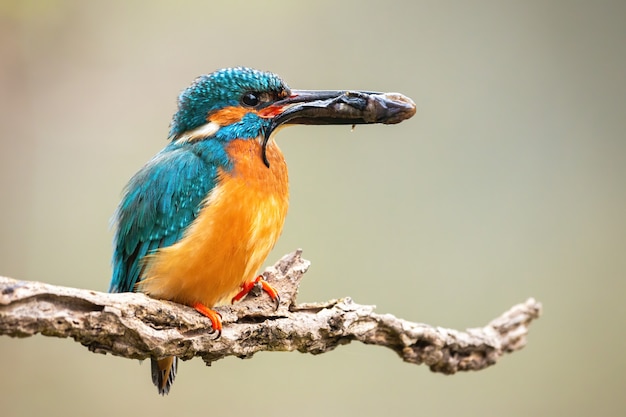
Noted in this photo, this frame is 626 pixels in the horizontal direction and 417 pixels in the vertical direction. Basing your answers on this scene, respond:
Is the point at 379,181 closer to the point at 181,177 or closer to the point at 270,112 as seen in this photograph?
the point at 270,112

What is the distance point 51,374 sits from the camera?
392 cm

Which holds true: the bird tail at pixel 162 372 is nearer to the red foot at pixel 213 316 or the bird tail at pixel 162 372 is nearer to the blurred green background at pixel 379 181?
the red foot at pixel 213 316

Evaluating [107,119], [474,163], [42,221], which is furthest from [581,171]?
[42,221]

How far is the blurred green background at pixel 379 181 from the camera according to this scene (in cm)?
399

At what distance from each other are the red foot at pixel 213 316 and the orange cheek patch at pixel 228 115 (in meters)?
0.62

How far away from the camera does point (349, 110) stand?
2316 mm

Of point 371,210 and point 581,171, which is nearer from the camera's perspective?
point 371,210

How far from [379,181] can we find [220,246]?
2304 millimetres

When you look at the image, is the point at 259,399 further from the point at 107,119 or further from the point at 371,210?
the point at 107,119

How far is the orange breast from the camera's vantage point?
2.20 metres

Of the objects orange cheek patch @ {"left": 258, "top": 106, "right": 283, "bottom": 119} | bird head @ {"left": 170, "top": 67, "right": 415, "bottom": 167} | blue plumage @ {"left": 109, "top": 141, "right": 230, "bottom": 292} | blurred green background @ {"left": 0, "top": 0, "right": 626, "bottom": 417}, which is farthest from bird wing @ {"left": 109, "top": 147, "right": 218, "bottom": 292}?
blurred green background @ {"left": 0, "top": 0, "right": 626, "bottom": 417}

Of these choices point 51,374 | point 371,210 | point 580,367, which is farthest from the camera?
point 580,367

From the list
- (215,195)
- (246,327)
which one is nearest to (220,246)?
(215,195)

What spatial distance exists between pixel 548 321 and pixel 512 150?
116 centimetres
